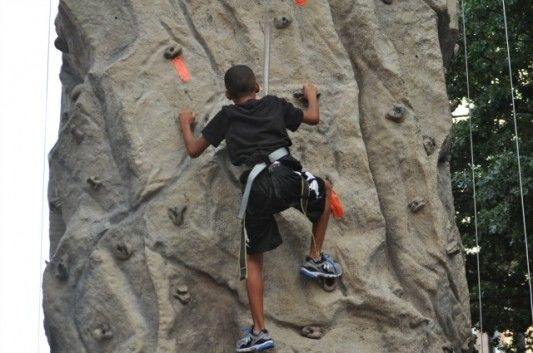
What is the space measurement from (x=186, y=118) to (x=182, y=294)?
1.21m

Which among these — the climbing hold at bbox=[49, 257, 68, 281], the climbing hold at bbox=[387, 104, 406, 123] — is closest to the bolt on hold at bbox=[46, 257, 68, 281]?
the climbing hold at bbox=[49, 257, 68, 281]

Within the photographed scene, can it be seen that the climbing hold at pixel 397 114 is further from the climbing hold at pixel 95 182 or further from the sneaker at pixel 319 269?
the climbing hold at pixel 95 182

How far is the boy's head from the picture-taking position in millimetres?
7750

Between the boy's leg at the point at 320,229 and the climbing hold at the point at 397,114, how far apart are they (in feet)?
3.85

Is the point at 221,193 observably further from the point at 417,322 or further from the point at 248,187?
the point at 417,322

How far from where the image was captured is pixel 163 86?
8.80 meters

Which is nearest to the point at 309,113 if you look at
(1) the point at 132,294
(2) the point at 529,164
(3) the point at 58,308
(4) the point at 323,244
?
(4) the point at 323,244

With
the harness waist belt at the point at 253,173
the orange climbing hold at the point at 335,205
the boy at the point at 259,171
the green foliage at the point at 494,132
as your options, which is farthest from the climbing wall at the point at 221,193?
the green foliage at the point at 494,132

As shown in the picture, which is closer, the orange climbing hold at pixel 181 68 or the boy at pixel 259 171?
the boy at pixel 259 171

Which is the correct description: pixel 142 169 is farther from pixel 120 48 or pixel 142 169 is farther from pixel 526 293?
pixel 526 293

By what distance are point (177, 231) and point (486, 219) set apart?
744 cm

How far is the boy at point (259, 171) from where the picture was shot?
7.62m

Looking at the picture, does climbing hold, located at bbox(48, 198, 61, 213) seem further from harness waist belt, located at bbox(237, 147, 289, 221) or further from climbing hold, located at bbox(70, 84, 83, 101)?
harness waist belt, located at bbox(237, 147, 289, 221)

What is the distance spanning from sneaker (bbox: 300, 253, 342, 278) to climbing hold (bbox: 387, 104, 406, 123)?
1404mm
